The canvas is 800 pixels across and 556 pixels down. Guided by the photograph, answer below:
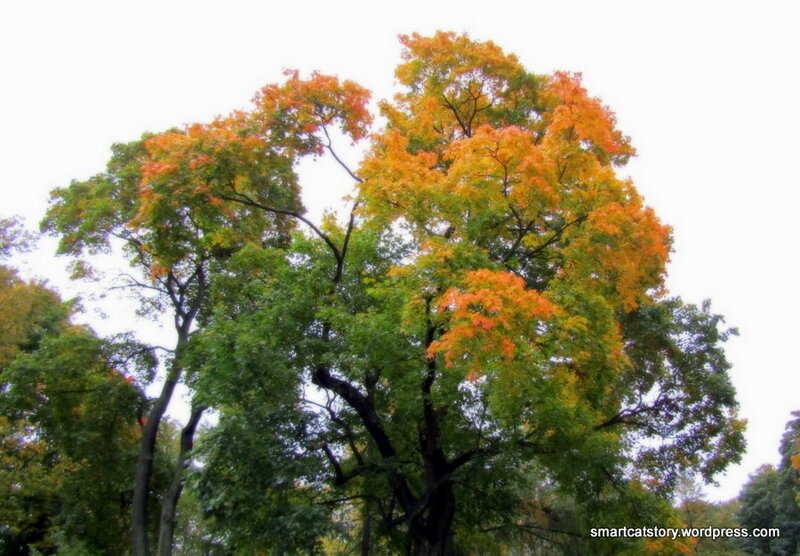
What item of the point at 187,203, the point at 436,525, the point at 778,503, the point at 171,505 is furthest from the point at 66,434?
the point at 778,503

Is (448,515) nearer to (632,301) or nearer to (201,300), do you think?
(632,301)

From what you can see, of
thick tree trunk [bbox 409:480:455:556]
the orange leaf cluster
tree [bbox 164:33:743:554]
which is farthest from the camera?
thick tree trunk [bbox 409:480:455:556]

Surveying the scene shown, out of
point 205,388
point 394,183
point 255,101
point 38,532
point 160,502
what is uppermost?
point 255,101

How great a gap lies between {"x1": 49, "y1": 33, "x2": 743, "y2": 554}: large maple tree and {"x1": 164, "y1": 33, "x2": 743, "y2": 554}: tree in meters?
0.03

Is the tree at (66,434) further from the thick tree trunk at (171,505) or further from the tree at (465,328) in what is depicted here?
the tree at (465,328)

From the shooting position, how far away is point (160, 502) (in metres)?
12.0

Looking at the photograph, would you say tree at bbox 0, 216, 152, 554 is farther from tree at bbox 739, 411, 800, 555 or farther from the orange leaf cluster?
tree at bbox 739, 411, 800, 555

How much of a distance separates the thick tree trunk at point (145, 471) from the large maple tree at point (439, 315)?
2.22m

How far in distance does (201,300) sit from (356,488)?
4867 mm

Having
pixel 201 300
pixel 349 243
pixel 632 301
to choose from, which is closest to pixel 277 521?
pixel 349 243

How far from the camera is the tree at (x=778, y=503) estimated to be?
67.2 ft

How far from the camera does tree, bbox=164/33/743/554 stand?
6266 millimetres

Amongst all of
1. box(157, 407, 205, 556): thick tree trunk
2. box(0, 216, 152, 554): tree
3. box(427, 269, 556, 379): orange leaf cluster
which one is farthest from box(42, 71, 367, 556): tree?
box(427, 269, 556, 379): orange leaf cluster

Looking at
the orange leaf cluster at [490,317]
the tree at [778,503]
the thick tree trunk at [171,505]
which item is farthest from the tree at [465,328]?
the tree at [778,503]
